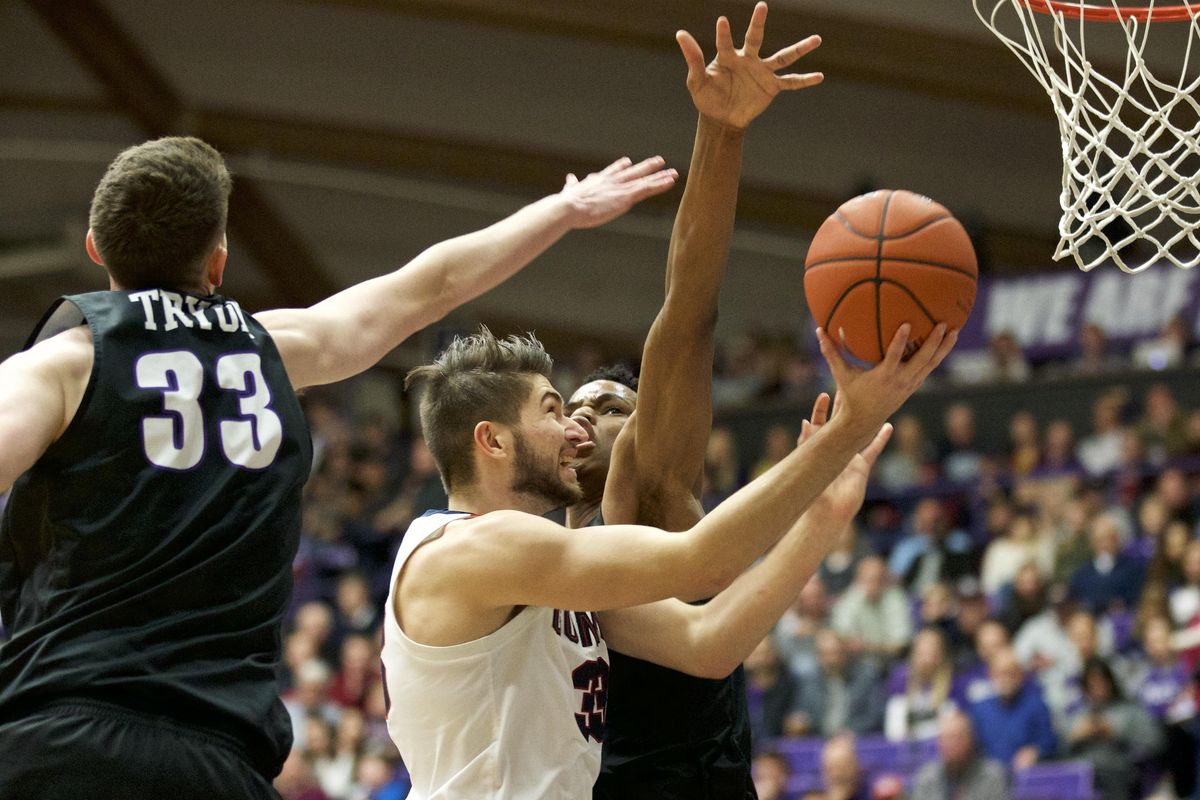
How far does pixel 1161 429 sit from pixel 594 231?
878 centimetres

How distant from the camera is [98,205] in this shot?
2.72 metres

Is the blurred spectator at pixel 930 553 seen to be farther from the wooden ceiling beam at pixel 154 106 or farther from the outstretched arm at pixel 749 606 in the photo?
the wooden ceiling beam at pixel 154 106

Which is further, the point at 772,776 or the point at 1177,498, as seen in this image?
the point at 1177,498

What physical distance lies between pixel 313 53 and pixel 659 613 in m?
14.1

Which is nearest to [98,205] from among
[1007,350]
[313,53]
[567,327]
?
[1007,350]

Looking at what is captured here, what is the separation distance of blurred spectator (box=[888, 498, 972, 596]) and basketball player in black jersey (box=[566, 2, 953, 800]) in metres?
7.84

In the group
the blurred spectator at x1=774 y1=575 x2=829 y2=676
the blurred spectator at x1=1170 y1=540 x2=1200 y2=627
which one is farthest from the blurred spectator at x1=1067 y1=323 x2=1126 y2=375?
the blurred spectator at x1=1170 y1=540 x2=1200 y2=627

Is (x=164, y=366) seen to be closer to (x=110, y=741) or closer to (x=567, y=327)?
(x=110, y=741)

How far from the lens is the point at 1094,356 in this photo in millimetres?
13719

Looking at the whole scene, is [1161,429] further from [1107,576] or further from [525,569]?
[525,569]

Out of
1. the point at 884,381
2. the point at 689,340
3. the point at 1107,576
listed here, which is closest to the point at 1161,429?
the point at 1107,576

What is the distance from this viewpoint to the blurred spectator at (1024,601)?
10086 millimetres

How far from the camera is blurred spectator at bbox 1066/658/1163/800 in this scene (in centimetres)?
828

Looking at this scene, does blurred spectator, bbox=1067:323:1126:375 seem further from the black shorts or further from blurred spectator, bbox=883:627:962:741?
the black shorts
